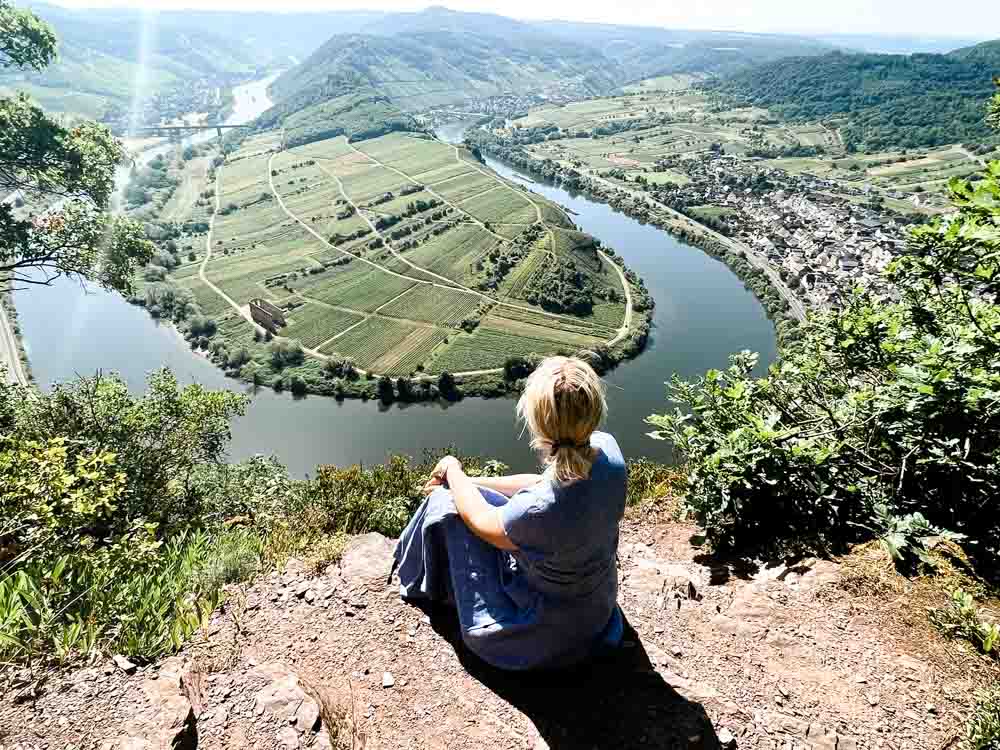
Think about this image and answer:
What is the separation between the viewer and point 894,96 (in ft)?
514

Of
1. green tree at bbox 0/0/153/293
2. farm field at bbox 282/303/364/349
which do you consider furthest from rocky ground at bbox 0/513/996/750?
farm field at bbox 282/303/364/349

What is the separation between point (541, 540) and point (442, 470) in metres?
1.37

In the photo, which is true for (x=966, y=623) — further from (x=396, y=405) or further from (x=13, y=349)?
(x=13, y=349)

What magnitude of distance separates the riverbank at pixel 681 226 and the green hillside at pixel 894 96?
68.2 meters

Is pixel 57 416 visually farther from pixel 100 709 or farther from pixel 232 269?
pixel 232 269

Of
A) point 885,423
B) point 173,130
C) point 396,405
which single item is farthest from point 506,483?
point 173,130

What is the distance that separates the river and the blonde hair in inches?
1315

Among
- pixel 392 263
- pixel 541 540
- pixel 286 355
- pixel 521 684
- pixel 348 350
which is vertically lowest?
pixel 348 350

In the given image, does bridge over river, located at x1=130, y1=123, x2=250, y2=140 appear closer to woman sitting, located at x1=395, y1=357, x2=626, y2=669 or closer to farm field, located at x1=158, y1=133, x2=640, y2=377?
farm field, located at x1=158, y1=133, x2=640, y2=377

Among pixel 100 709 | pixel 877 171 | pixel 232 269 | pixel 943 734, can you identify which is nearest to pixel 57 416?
pixel 100 709

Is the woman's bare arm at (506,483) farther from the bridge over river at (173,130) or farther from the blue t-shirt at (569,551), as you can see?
the bridge over river at (173,130)

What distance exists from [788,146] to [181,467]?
16103 centimetres

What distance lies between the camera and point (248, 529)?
23.4 ft

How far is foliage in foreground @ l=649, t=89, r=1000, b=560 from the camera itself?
4.25 m
